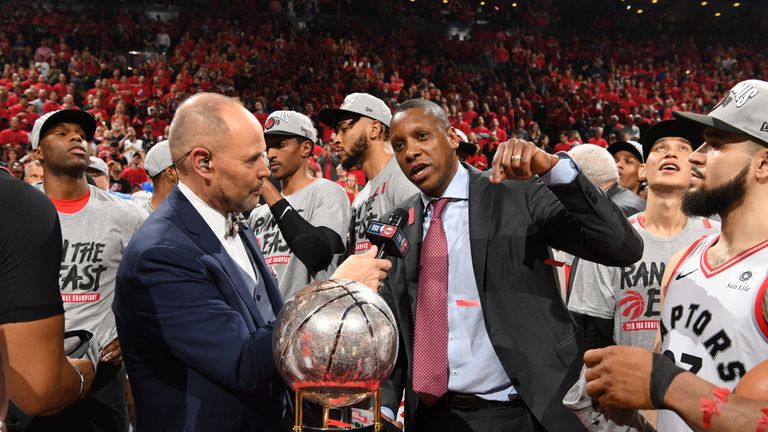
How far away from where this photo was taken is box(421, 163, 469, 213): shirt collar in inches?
111

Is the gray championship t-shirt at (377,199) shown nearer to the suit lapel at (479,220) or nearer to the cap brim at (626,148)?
the suit lapel at (479,220)

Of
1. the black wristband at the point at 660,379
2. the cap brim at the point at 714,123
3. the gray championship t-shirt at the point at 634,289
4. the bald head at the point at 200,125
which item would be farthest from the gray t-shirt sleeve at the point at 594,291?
the bald head at the point at 200,125

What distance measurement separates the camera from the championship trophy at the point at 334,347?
58.0 inches

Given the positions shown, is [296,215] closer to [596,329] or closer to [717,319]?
[596,329]

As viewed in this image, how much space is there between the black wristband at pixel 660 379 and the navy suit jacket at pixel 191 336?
957 millimetres

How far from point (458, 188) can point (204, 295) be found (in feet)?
4.16

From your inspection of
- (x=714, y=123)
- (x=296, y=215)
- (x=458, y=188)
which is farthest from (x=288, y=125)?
(x=714, y=123)

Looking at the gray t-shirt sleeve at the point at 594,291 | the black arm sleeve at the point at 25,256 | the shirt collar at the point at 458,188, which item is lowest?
the gray t-shirt sleeve at the point at 594,291

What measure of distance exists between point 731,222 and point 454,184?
1.06 m

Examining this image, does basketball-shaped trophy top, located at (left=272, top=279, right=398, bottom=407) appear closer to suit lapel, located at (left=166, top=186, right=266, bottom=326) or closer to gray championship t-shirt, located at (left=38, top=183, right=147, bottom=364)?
suit lapel, located at (left=166, top=186, right=266, bottom=326)

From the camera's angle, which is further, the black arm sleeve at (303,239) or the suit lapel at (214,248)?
the black arm sleeve at (303,239)

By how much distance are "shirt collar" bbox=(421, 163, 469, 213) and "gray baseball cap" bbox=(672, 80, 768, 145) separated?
37.4 inches

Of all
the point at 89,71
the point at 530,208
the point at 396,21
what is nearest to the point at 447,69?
the point at 396,21

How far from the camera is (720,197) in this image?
2.13 metres
